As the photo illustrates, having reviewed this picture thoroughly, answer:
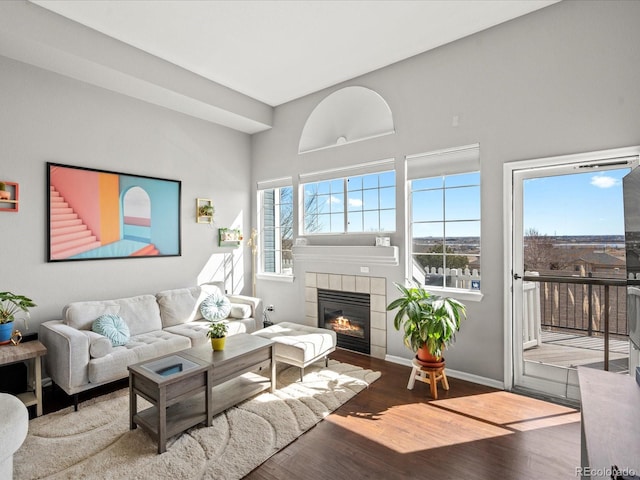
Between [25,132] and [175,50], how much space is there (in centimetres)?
163

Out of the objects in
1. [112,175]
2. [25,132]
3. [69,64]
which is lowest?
[112,175]

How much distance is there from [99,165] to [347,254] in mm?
2973

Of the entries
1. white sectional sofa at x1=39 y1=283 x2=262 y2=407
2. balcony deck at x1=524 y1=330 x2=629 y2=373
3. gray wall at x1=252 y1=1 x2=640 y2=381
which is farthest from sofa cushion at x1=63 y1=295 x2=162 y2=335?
balcony deck at x1=524 y1=330 x2=629 y2=373

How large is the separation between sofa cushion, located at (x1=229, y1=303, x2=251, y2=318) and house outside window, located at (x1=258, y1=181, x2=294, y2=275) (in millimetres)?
984

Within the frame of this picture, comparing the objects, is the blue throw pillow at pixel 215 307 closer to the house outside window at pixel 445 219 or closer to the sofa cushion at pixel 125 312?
the sofa cushion at pixel 125 312

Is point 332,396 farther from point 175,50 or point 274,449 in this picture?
point 175,50

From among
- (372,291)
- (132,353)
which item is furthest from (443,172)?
(132,353)

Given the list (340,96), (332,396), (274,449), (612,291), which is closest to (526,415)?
(612,291)

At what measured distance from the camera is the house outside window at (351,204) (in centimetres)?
400

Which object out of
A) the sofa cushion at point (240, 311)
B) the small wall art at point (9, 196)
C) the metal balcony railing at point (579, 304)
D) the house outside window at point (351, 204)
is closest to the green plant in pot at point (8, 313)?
the small wall art at point (9, 196)

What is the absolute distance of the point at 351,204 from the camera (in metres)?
4.32

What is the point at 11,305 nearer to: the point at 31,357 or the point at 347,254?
the point at 31,357

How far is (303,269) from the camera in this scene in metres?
4.64

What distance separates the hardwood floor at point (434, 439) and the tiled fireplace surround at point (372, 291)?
2.88ft
